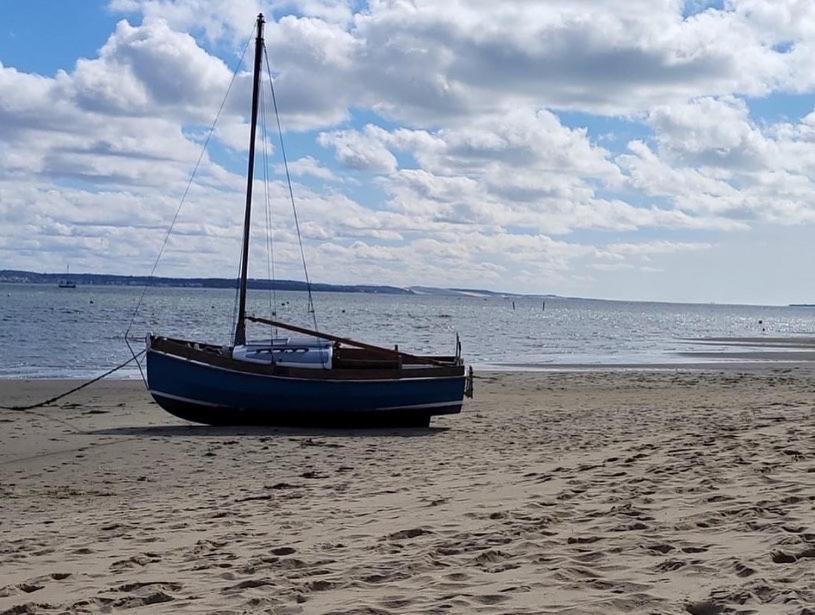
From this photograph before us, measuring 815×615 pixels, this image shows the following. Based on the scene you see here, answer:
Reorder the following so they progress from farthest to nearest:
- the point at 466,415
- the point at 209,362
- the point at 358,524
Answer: the point at 466,415
the point at 209,362
the point at 358,524

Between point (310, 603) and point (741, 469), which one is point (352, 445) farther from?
point (310, 603)

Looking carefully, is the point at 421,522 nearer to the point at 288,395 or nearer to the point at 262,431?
the point at 262,431

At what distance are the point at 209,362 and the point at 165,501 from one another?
7.63 meters

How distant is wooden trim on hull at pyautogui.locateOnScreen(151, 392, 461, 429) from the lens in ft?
58.6

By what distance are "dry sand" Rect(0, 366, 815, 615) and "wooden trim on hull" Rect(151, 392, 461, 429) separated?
6.18ft

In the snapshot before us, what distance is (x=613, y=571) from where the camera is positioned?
5617 millimetres

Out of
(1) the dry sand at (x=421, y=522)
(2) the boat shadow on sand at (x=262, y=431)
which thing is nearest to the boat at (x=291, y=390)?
(2) the boat shadow on sand at (x=262, y=431)

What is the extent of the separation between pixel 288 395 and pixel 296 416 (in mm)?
453

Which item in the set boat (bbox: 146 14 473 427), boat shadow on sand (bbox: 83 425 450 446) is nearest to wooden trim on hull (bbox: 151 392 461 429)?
boat (bbox: 146 14 473 427)

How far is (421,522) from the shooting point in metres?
7.57

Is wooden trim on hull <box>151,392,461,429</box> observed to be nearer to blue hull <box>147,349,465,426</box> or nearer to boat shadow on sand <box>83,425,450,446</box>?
blue hull <box>147,349,465,426</box>

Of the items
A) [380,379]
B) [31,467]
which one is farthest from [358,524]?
[380,379]

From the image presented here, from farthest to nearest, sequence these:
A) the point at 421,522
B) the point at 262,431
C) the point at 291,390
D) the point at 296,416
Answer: the point at 296,416 → the point at 291,390 → the point at 262,431 → the point at 421,522

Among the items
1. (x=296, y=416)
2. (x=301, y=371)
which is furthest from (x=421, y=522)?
(x=296, y=416)
